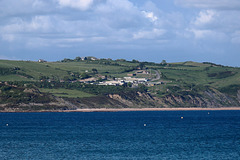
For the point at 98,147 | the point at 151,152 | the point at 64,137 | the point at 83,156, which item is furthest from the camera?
the point at 64,137

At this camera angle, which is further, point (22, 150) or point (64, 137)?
point (64, 137)

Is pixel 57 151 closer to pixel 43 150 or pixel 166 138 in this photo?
pixel 43 150

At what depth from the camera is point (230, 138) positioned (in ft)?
285

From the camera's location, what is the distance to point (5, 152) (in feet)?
213

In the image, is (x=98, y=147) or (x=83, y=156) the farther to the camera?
(x=98, y=147)

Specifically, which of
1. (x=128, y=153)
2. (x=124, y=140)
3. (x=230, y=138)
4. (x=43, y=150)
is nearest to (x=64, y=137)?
(x=124, y=140)

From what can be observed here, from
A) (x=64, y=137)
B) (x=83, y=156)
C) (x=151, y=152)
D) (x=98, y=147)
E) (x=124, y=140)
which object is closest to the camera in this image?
(x=83, y=156)

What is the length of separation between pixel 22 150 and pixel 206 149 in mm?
28855

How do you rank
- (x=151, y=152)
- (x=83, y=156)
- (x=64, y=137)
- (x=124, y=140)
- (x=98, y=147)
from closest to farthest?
1. (x=83, y=156)
2. (x=151, y=152)
3. (x=98, y=147)
4. (x=124, y=140)
5. (x=64, y=137)

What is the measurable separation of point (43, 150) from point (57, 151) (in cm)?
251

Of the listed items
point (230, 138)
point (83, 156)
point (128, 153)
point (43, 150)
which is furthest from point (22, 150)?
point (230, 138)

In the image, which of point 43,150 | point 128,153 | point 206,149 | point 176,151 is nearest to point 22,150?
point 43,150

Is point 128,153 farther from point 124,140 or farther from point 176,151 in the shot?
point 124,140

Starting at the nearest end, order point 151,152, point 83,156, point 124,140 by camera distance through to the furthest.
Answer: point 83,156 → point 151,152 → point 124,140
